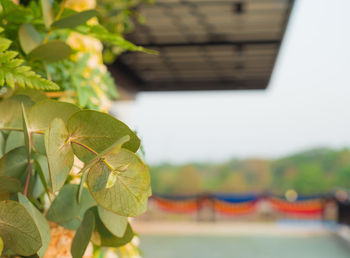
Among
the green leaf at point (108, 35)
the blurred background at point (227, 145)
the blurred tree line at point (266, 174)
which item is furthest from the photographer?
the blurred tree line at point (266, 174)

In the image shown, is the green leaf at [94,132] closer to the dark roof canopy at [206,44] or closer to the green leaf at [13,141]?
the green leaf at [13,141]

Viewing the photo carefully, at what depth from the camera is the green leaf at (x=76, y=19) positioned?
0.73ft

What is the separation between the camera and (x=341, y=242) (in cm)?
675

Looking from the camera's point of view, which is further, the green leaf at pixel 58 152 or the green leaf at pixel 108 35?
the green leaf at pixel 108 35

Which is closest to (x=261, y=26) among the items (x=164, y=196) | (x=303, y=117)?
(x=164, y=196)

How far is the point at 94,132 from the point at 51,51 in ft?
0.36

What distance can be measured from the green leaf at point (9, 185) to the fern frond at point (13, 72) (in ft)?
0.15

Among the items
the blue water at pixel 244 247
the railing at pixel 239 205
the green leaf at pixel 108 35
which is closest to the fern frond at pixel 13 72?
the green leaf at pixel 108 35

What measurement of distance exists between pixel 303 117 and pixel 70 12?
2501cm

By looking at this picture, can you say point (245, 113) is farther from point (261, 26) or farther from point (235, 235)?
point (261, 26)

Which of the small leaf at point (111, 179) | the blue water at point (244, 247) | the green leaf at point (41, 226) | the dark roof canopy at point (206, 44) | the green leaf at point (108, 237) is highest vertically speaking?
the small leaf at point (111, 179)

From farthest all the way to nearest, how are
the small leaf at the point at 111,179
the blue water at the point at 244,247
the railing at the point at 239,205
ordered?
the railing at the point at 239,205
the blue water at the point at 244,247
the small leaf at the point at 111,179

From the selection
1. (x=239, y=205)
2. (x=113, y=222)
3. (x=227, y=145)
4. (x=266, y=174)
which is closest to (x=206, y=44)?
(x=113, y=222)

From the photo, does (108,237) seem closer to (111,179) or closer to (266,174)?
(111,179)
